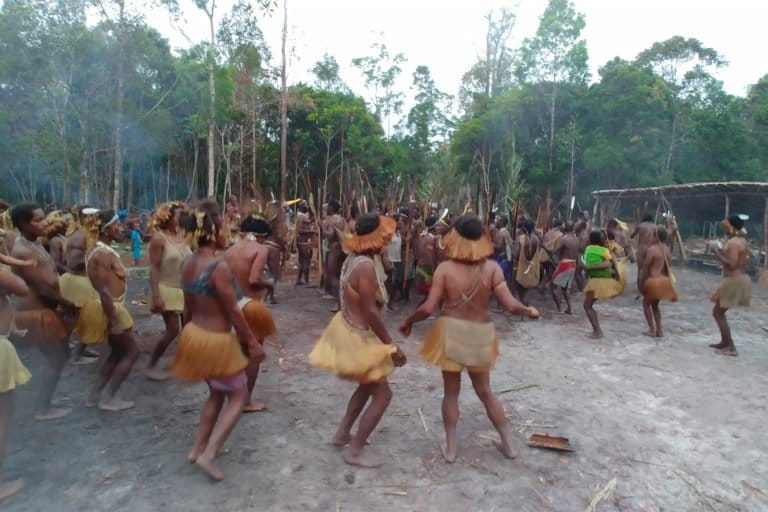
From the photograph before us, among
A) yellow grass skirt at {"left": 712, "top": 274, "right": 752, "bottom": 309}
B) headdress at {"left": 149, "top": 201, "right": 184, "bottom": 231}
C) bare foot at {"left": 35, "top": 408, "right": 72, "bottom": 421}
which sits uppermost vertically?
headdress at {"left": 149, "top": 201, "right": 184, "bottom": 231}

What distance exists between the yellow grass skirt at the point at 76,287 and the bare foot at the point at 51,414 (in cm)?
98

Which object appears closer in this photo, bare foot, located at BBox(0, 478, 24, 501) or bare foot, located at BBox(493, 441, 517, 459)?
bare foot, located at BBox(0, 478, 24, 501)

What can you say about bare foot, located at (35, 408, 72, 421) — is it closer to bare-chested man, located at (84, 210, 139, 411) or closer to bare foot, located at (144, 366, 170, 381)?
bare-chested man, located at (84, 210, 139, 411)

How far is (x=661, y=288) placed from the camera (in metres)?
6.91

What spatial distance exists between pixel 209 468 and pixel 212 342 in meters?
0.78

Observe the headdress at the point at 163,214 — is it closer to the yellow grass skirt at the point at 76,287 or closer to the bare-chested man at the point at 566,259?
the yellow grass skirt at the point at 76,287

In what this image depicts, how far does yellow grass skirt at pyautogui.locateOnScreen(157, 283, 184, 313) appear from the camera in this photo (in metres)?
5.09

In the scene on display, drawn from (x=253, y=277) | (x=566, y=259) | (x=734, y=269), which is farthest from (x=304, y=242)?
(x=734, y=269)

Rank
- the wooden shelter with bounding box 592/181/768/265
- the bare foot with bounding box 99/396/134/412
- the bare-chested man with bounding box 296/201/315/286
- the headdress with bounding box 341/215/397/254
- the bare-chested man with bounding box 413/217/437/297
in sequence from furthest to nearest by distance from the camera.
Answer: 1. the wooden shelter with bounding box 592/181/768/265
2. the bare-chested man with bounding box 296/201/315/286
3. the bare-chested man with bounding box 413/217/437/297
4. the bare foot with bounding box 99/396/134/412
5. the headdress with bounding box 341/215/397/254

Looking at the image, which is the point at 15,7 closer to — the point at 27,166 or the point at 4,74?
the point at 4,74

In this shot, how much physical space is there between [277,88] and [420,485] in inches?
836

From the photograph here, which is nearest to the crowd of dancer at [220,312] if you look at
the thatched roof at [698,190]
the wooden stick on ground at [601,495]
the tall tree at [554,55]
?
the wooden stick on ground at [601,495]

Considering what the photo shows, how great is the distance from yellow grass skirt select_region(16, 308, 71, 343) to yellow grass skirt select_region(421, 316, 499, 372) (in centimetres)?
278

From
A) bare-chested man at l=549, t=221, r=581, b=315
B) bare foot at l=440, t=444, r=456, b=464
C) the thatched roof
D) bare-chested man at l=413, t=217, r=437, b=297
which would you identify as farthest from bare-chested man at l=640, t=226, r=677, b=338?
the thatched roof
